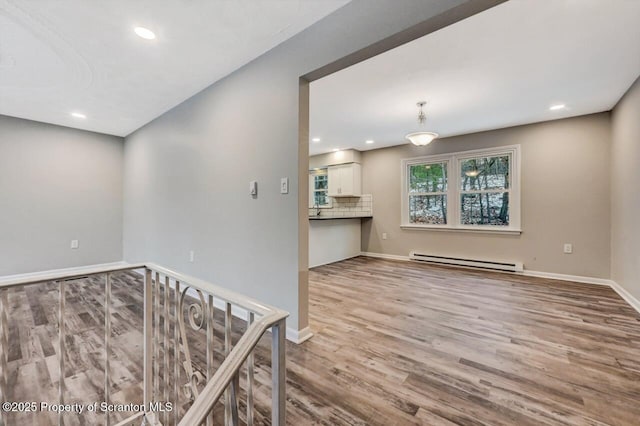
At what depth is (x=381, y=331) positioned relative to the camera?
7.54 ft

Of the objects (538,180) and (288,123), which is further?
(538,180)

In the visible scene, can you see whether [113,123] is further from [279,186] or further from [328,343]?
[328,343]

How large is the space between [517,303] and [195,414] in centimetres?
346

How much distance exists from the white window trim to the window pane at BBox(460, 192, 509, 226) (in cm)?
8

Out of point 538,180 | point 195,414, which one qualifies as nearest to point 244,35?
point 195,414

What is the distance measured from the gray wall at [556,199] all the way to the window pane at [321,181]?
2694mm

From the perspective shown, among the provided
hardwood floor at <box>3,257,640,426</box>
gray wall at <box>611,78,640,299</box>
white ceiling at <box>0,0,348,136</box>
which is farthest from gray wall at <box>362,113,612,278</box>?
white ceiling at <box>0,0,348,136</box>

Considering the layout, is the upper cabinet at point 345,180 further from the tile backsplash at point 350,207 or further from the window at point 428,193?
the window at point 428,193

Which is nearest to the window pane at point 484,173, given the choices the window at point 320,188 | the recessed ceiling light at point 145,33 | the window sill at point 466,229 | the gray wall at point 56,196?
the window sill at point 466,229

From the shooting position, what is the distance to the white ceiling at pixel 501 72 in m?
1.93

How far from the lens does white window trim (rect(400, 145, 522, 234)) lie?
4.37m

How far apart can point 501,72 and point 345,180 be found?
3740 mm

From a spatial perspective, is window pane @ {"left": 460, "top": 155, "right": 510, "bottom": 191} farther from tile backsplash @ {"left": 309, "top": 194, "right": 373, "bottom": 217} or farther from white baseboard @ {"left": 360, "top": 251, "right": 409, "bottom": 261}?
tile backsplash @ {"left": 309, "top": 194, "right": 373, "bottom": 217}

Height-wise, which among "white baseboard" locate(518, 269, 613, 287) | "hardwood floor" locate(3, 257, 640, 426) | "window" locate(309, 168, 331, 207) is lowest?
"hardwood floor" locate(3, 257, 640, 426)
